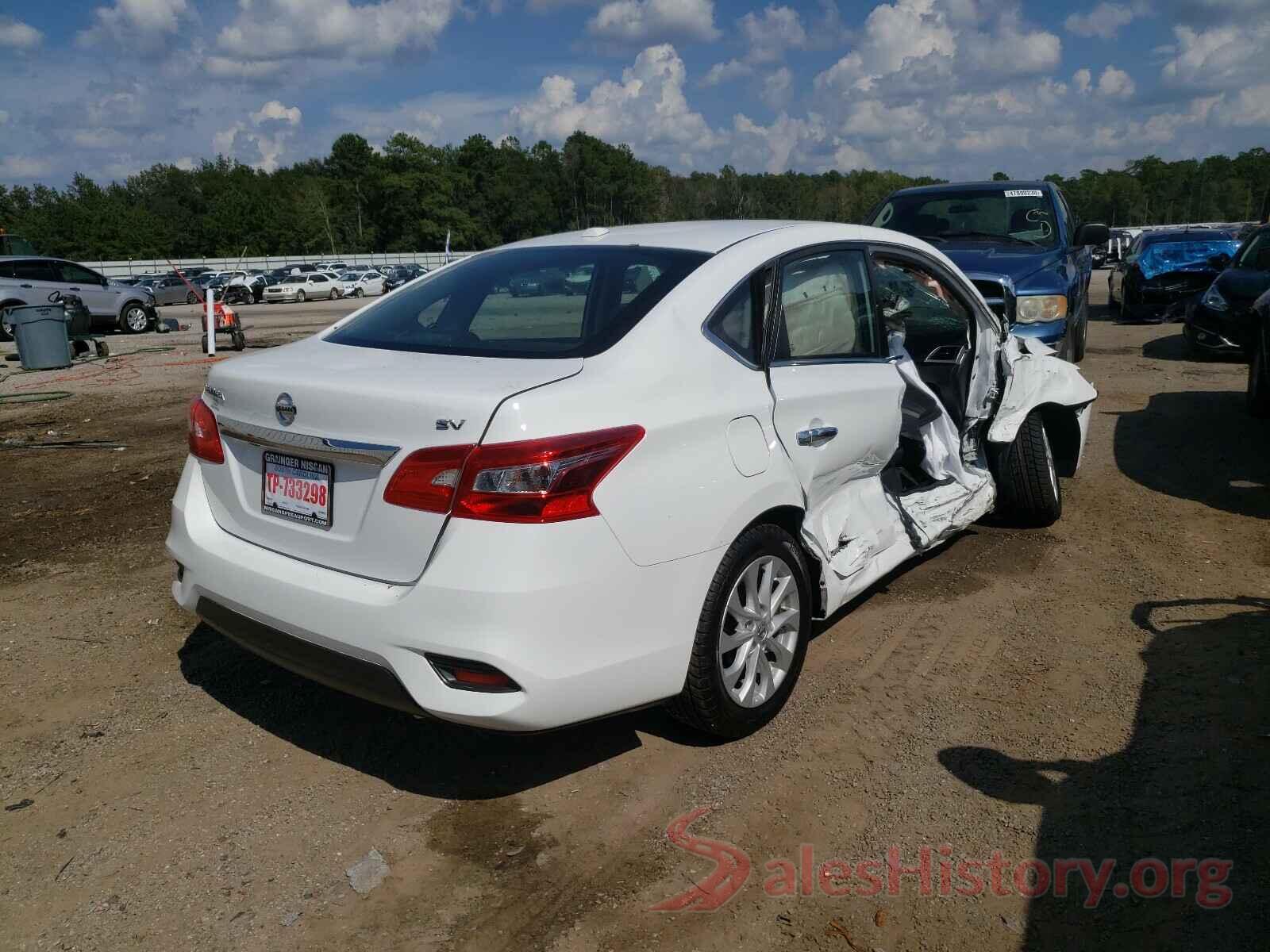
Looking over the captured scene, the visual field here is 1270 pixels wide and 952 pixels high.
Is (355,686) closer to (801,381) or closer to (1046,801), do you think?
(801,381)

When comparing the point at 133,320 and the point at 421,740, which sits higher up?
the point at 133,320

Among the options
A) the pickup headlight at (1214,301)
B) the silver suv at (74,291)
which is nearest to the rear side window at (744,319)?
the pickup headlight at (1214,301)

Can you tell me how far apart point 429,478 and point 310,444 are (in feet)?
1.57

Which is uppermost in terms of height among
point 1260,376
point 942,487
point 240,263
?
point 240,263

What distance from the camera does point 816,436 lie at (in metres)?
3.50

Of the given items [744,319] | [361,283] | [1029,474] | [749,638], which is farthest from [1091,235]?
[361,283]

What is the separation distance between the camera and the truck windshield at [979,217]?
890 centimetres

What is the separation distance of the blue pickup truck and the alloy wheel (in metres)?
5.13

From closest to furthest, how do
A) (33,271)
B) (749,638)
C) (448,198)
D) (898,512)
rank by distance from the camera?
(749,638) < (898,512) < (33,271) < (448,198)

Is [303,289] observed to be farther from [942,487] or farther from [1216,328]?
[942,487]

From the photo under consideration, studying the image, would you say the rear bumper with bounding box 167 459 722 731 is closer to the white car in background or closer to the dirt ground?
the dirt ground

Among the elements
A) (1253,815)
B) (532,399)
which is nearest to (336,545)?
(532,399)

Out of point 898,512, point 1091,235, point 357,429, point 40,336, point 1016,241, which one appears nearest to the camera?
point 357,429

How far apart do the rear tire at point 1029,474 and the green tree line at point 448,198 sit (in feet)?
226
